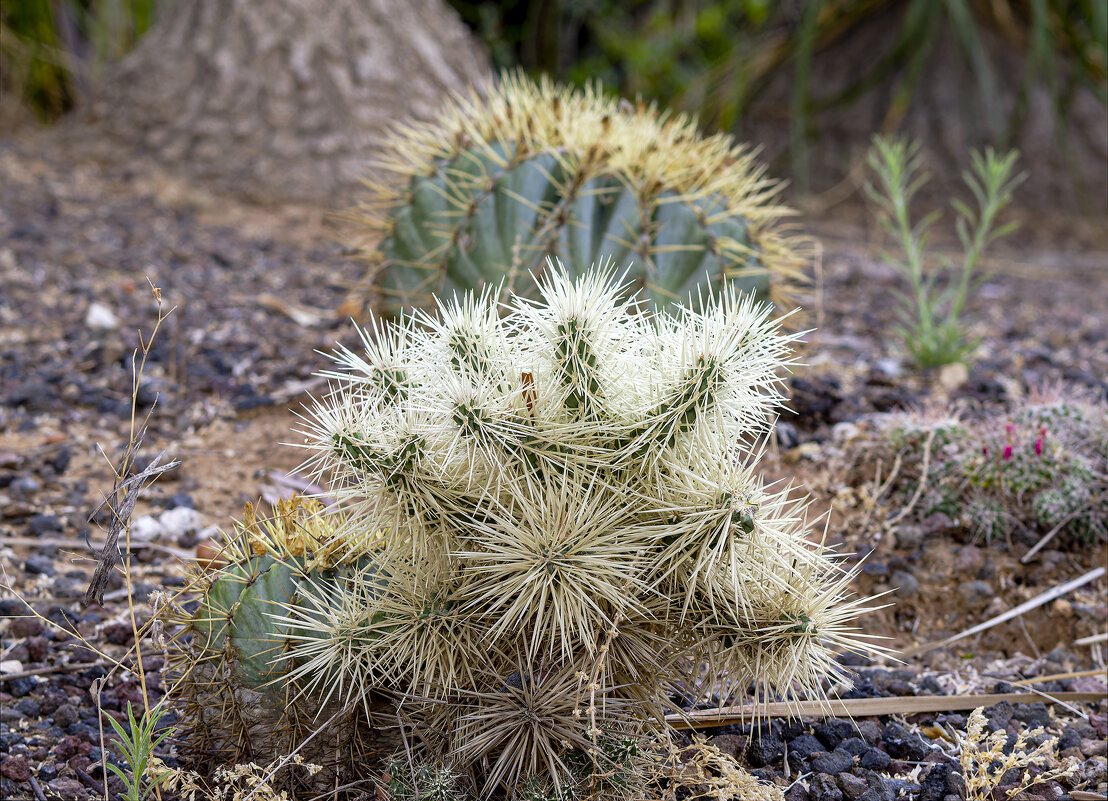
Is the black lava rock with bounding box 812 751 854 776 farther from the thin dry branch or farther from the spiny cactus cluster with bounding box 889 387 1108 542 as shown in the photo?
the spiny cactus cluster with bounding box 889 387 1108 542

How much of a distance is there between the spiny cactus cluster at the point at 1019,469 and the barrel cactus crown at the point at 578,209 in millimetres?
572

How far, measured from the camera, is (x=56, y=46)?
6305mm

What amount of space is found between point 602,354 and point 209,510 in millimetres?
1495

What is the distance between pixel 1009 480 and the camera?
2303mm

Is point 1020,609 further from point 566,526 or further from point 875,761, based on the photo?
point 566,526

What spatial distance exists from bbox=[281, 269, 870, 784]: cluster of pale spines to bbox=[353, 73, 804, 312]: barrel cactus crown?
1058 mm

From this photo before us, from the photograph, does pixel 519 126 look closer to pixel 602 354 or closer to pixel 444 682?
pixel 602 354

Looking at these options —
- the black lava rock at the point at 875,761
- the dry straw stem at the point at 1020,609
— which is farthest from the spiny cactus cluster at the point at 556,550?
the dry straw stem at the point at 1020,609

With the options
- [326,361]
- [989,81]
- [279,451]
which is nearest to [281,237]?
[326,361]

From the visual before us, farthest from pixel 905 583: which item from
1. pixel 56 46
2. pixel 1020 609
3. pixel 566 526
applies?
pixel 56 46

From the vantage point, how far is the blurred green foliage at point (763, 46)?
5.50 m

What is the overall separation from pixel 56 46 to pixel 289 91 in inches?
103

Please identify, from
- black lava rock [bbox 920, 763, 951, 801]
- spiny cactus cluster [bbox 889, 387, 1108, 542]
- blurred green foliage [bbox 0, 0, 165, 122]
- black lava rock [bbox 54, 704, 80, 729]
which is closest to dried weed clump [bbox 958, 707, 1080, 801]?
black lava rock [bbox 920, 763, 951, 801]

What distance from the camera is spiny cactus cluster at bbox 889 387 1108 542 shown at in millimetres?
2266
